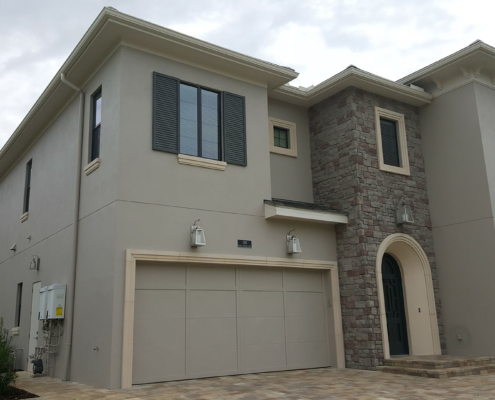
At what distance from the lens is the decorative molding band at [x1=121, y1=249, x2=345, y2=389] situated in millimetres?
7914

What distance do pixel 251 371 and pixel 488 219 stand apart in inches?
239

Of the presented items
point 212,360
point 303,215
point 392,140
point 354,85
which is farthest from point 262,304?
point 354,85

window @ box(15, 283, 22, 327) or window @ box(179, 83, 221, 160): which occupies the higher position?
window @ box(179, 83, 221, 160)

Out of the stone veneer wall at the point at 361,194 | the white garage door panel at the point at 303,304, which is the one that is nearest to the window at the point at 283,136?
the stone veneer wall at the point at 361,194

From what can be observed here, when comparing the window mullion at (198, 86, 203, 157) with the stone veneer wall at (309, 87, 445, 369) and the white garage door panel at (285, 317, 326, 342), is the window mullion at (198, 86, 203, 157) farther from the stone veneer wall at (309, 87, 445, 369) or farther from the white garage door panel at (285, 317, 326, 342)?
the white garage door panel at (285, 317, 326, 342)

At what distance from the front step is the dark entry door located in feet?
4.37

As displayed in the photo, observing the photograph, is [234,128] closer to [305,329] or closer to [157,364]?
[305,329]

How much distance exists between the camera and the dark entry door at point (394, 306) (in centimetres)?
1109

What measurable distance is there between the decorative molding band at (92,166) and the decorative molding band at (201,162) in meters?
1.54

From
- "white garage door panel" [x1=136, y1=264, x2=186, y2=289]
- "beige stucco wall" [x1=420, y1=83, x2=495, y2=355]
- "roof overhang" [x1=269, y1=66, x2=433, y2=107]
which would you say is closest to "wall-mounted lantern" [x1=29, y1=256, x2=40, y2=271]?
"white garage door panel" [x1=136, y1=264, x2=186, y2=289]

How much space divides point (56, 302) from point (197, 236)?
3.18 meters

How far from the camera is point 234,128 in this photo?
10.0 metres

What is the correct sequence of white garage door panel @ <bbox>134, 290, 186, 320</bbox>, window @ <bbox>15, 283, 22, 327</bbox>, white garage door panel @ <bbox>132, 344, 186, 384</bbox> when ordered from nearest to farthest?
white garage door panel @ <bbox>132, 344, 186, 384</bbox>, white garage door panel @ <bbox>134, 290, 186, 320</bbox>, window @ <bbox>15, 283, 22, 327</bbox>

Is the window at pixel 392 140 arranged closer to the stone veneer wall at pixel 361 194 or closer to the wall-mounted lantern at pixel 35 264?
the stone veneer wall at pixel 361 194
